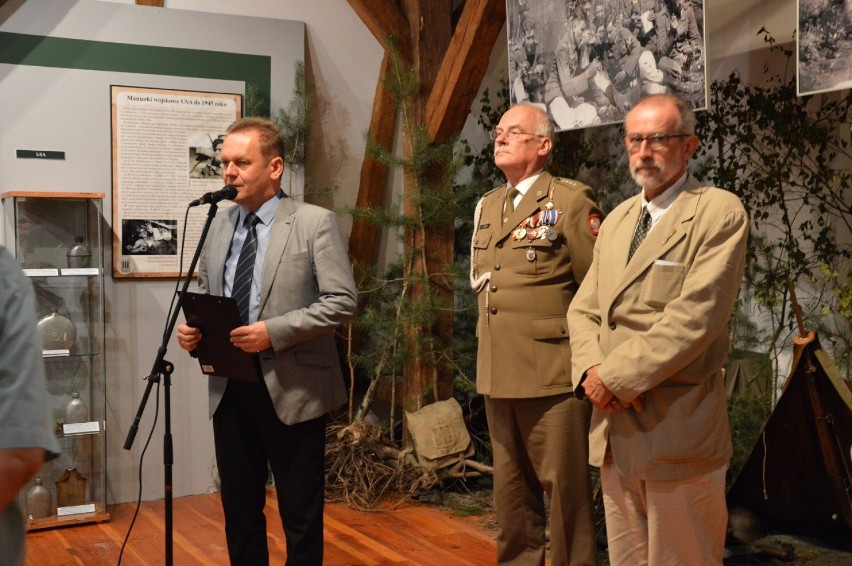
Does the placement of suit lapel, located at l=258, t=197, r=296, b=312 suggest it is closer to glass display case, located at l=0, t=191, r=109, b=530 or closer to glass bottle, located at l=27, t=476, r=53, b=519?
glass display case, located at l=0, t=191, r=109, b=530

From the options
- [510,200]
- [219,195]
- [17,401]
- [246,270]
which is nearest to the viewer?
[17,401]

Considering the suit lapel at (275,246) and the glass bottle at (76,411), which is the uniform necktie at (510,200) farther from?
the glass bottle at (76,411)

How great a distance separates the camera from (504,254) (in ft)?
10.7

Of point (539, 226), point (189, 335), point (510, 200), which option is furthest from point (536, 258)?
point (189, 335)

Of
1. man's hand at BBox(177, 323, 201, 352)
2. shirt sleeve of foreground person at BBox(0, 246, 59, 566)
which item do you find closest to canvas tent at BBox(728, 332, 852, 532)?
man's hand at BBox(177, 323, 201, 352)

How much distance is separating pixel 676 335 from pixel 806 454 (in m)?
1.63

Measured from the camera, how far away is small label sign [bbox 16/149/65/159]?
496 cm

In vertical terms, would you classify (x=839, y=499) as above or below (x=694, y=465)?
below

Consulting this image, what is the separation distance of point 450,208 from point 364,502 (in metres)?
1.69

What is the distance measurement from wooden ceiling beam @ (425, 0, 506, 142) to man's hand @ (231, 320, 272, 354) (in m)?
2.63

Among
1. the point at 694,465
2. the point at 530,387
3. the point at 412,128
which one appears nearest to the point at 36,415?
the point at 694,465

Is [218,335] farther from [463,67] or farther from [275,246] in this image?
[463,67]

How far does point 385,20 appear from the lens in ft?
18.8

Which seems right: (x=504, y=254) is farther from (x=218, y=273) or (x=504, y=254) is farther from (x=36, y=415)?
(x=36, y=415)
